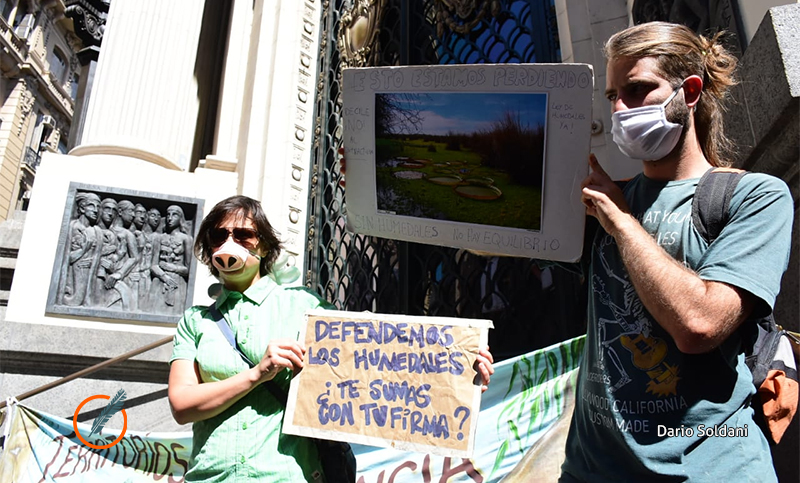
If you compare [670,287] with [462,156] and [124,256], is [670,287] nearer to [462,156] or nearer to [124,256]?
[462,156]

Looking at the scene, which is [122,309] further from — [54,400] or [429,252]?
[429,252]

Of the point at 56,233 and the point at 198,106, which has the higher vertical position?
the point at 198,106

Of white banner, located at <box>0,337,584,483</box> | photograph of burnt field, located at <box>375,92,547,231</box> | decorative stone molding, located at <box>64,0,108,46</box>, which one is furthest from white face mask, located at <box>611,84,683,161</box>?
decorative stone molding, located at <box>64,0,108,46</box>

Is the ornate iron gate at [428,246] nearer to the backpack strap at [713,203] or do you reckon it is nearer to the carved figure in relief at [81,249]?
the carved figure in relief at [81,249]

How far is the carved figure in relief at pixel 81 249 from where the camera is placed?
19.9 feet

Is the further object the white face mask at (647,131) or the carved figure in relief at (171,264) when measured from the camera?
the carved figure in relief at (171,264)

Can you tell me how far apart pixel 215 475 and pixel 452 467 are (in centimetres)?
153

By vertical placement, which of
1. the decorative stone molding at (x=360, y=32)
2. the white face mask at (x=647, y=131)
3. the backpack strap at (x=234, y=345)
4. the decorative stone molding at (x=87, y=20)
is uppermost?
the decorative stone molding at (x=87, y=20)

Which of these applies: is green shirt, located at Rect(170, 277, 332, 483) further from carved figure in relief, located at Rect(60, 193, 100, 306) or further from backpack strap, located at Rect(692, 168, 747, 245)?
carved figure in relief, located at Rect(60, 193, 100, 306)

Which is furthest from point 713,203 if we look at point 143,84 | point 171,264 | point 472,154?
point 143,84

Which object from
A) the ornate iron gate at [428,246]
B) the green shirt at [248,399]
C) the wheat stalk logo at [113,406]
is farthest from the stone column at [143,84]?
the green shirt at [248,399]

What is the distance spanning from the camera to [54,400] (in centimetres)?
539

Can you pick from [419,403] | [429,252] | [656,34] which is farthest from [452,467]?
[429,252]

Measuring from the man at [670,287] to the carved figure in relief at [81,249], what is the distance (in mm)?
5551
